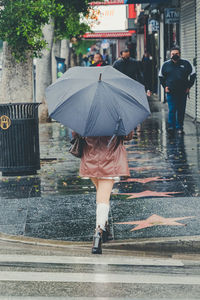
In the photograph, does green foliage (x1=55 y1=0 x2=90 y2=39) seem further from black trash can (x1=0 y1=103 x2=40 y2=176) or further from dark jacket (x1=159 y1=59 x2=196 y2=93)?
black trash can (x1=0 y1=103 x2=40 y2=176)

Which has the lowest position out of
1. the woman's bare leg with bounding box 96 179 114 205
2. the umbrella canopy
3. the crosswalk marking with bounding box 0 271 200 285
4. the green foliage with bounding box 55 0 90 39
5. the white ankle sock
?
the crosswalk marking with bounding box 0 271 200 285

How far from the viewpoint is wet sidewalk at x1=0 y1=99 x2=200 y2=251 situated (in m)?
7.55

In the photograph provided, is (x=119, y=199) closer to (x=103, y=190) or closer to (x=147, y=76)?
(x=103, y=190)

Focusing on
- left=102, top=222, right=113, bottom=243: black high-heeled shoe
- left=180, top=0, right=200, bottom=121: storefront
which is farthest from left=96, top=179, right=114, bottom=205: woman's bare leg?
left=180, top=0, right=200, bottom=121: storefront

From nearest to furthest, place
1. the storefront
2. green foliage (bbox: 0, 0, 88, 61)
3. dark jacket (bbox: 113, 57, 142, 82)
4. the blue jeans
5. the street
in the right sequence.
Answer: the street, green foliage (bbox: 0, 0, 88, 61), the blue jeans, dark jacket (bbox: 113, 57, 142, 82), the storefront

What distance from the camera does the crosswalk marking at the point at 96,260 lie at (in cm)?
639

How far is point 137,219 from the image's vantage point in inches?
312

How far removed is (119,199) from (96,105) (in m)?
2.68

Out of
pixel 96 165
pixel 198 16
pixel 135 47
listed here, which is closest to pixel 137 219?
pixel 96 165

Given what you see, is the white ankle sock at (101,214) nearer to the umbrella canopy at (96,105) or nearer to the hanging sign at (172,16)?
the umbrella canopy at (96,105)

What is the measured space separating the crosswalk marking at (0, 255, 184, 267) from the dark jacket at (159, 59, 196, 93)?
9374 mm

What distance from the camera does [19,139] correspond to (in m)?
11.0

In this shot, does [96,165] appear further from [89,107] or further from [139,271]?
[139,271]

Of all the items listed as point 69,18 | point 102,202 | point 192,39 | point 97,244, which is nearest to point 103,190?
point 102,202
